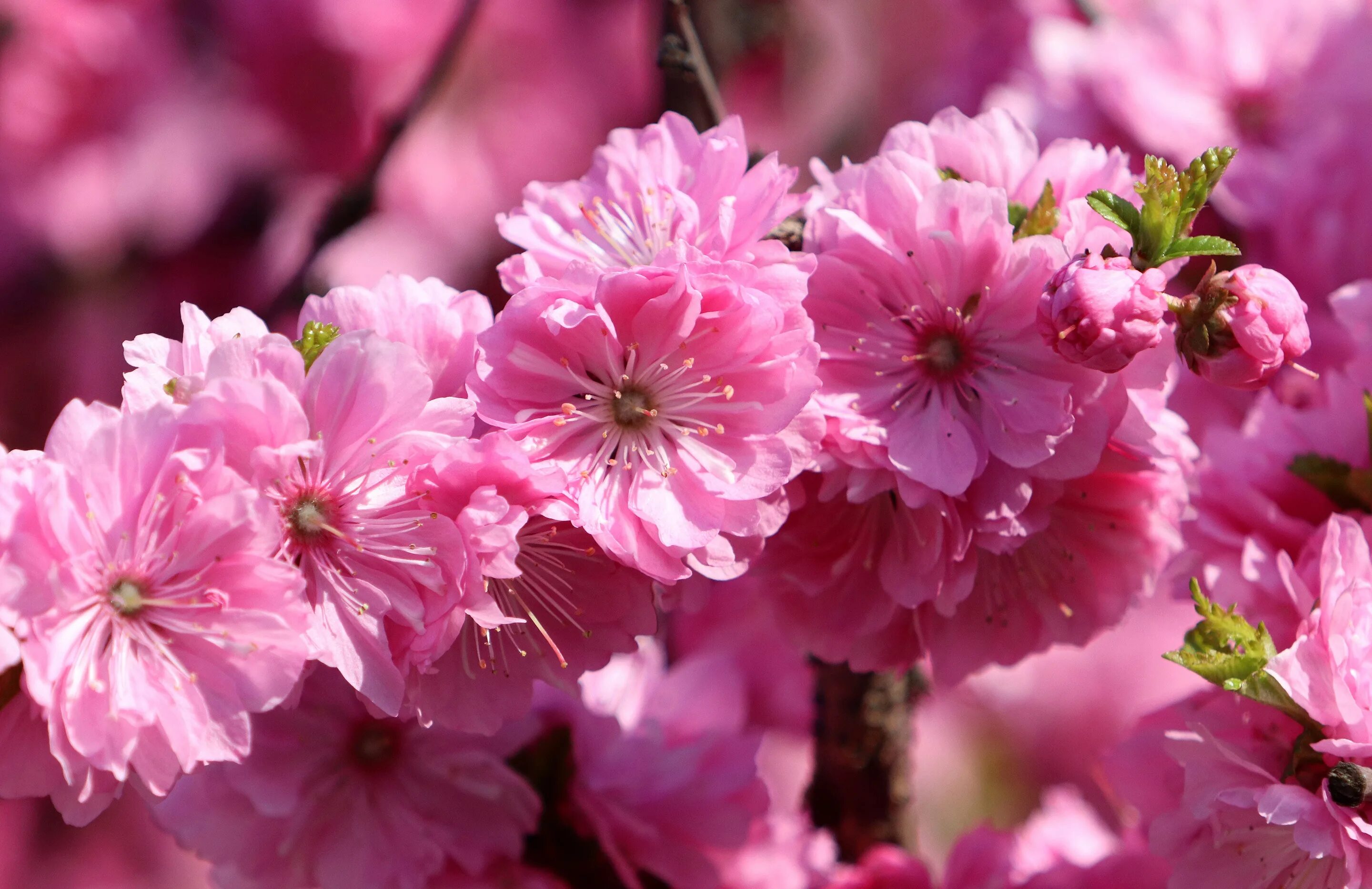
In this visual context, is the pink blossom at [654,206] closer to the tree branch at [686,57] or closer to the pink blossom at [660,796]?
the tree branch at [686,57]

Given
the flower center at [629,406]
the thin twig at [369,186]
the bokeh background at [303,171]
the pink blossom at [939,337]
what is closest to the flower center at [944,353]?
the pink blossom at [939,337]

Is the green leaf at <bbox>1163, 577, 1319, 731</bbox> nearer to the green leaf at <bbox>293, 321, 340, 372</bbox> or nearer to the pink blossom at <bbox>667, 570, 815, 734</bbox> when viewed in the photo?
the green leaf at <bbox>293, 321, 340, 372</bbox>

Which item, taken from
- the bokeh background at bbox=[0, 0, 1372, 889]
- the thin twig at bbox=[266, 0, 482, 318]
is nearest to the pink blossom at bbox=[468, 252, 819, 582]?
the thin twig at bbox=[266, 0, 482, 318]

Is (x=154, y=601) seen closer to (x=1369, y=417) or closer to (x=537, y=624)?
(x=537, y=624)

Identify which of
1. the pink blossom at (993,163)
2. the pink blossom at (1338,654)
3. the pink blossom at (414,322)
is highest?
the pink blossom at (993,163)

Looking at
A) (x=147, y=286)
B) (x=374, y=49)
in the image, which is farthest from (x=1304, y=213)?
(x=147, y=286)

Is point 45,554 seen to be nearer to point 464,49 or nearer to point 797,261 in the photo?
point 797,261
